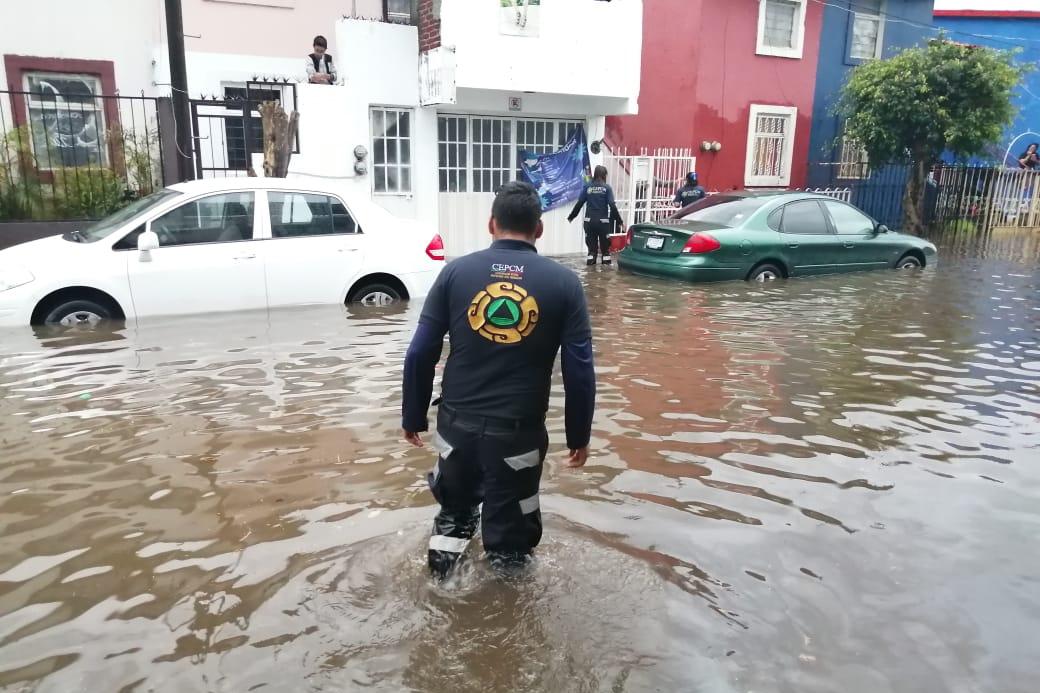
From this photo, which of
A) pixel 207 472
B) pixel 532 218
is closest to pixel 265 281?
pixel 207 472

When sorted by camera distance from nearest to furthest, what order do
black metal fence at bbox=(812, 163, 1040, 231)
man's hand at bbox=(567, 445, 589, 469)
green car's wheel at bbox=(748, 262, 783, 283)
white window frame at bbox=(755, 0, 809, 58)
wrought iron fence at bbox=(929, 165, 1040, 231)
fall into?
man's hand at bbox=(567, 445, 589, 469) < green car's wheel at bbox=(748, 262, 783, 283) < white window frame at bbox=(755, 0, 809, 58) < black metal fence at bbox=(812, 163, 1040, 231) < wrought iron fence at bbox=(929, 165, 1040, 231)

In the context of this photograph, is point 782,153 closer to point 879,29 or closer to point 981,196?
point 879,29

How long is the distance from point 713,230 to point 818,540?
7377 millimetres

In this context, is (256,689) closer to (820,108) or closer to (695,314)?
(695,314)

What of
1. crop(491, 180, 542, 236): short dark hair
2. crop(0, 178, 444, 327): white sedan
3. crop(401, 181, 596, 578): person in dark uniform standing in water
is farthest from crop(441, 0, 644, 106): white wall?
crop(401, 181, 596, 578): person in dark uniform standing in water

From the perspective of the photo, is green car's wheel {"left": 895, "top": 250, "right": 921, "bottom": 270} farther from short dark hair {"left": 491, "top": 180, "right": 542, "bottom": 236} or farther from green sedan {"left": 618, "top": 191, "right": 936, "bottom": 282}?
short dark hair {"left": 491, "top": 180, "right": 542, "bottom": 236}

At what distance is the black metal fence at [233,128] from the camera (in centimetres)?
1174

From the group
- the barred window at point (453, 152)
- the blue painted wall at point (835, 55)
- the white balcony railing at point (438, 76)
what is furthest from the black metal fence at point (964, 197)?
the white balcony railing at point (438, 76)

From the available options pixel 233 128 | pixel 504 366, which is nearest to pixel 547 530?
pixel 504 366

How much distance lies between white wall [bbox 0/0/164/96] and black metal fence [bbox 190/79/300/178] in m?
1.13

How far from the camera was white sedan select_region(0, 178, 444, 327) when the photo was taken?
7.40 meters

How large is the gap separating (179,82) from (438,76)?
156 inches

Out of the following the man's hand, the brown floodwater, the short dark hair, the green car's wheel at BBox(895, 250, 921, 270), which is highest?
the short dark hair

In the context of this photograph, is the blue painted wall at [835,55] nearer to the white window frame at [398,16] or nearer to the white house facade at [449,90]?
the white house facade at [449,90]
